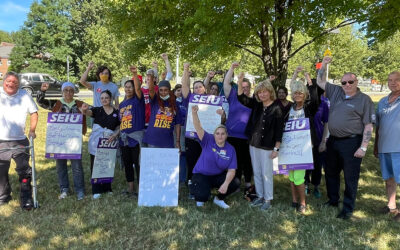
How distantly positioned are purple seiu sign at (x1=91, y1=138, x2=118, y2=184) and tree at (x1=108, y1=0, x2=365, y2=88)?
105 inches

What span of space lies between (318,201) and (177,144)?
2.58 meters

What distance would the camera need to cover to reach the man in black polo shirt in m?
4.10

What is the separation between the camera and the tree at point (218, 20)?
5.72m

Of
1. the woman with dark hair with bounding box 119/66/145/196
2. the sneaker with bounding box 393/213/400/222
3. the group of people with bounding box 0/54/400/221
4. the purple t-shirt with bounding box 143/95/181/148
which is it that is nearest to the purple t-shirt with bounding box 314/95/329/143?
the group of people with bounding box 0/54/400/221

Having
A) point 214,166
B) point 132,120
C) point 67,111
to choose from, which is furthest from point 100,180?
point 214,166

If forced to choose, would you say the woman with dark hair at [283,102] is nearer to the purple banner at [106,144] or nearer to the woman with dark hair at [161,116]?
the woman with dark hair at [161,116]

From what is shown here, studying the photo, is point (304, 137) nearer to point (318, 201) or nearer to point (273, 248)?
point (318, 201)

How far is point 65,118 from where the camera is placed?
4930 millimetres

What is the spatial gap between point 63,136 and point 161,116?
1.66 meters

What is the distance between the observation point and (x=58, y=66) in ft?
140

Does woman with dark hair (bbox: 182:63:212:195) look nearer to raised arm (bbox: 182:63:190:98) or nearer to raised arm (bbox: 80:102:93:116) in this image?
raised arm (bbox: 182:63:190:98)

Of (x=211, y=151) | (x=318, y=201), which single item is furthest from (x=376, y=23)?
(x=211, y=151)

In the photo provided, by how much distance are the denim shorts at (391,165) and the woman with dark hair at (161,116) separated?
3.31 meters

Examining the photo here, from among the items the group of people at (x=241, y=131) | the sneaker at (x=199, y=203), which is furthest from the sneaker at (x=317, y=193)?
the sneaker at (x=199, y=203)
